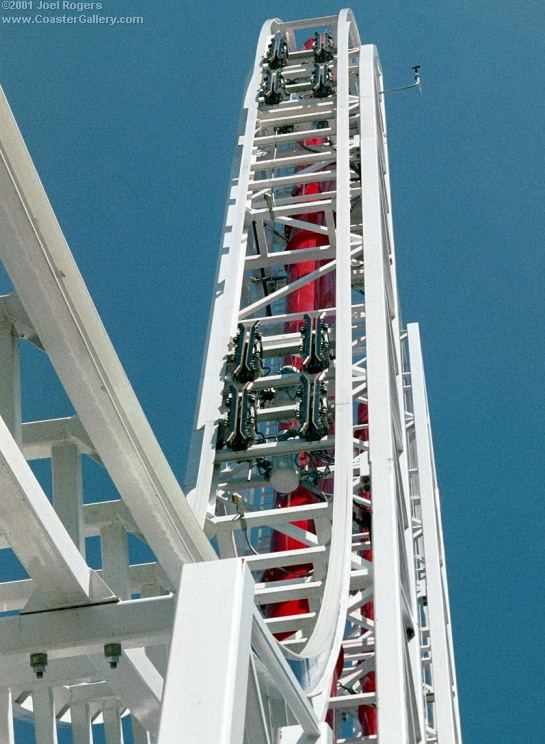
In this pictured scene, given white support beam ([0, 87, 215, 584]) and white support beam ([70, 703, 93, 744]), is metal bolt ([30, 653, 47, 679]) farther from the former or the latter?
white support beam ([70, 703, 93, 744])

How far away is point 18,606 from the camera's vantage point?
10.4 metres

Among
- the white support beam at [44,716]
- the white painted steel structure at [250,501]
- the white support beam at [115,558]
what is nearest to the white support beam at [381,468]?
the white painted steel structure at [250,501]

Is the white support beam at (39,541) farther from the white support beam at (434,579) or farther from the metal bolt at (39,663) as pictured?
the white support beam at (434,579)

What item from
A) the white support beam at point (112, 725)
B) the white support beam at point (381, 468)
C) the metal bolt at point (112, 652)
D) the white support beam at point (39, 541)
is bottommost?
the metal bolt at point (112, 652)

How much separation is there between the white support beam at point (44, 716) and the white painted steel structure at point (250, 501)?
14mm

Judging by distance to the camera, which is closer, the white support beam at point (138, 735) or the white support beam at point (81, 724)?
the white support beam at point (81, 724)

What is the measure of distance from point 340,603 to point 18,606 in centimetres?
573

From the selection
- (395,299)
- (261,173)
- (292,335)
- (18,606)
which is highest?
(261,173)

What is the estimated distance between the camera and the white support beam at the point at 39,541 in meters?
8.41

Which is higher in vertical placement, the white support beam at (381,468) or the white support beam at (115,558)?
the white support beam at (381,468)

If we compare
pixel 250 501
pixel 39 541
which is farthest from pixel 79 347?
pixel 250 501

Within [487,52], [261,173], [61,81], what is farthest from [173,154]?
[261,173]

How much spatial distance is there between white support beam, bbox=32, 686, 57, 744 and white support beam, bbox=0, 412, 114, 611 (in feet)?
4.36

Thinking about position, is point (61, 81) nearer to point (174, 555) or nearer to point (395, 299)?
point (395, 299)
